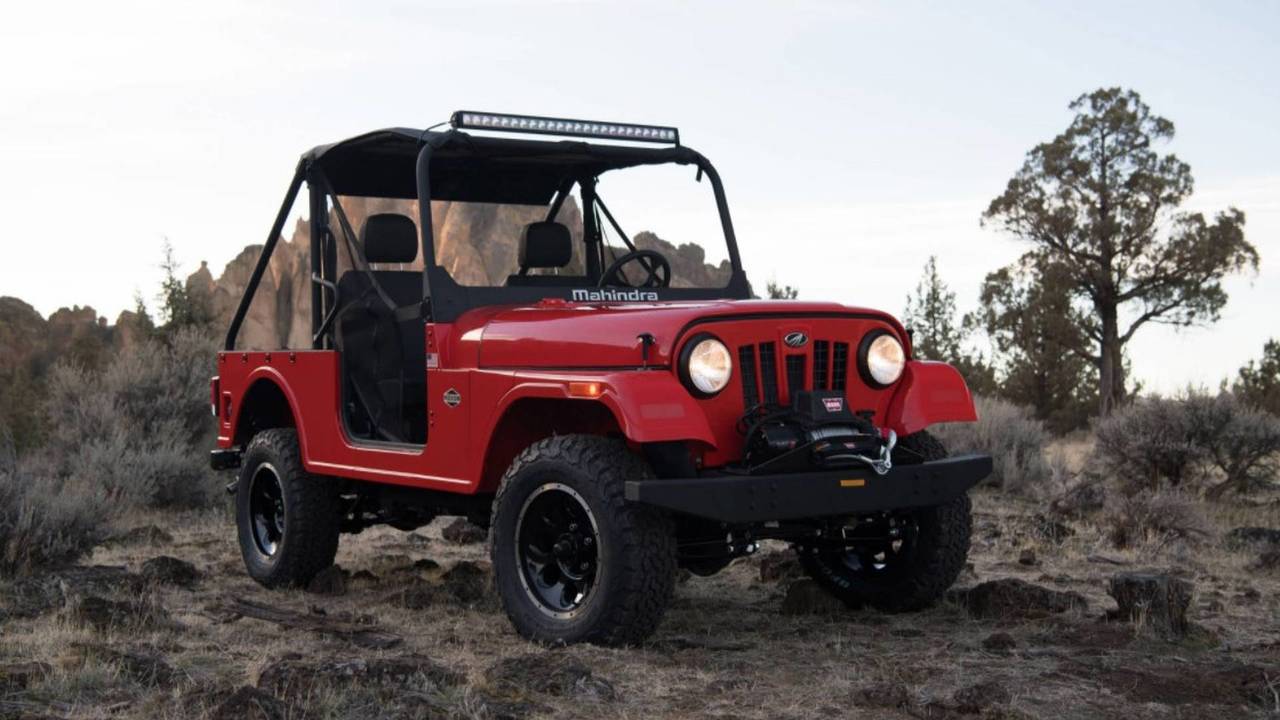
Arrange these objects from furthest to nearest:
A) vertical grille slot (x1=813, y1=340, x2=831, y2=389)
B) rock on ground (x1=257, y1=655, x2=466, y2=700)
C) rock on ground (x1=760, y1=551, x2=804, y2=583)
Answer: rock on ground (x1=760, y1=551, x2=804, y2=583), vertical grille slot (x1=813, y1=340, x2=831, y2=389), rock on ground (x1=257, y1=655, x2=466, y2=700)

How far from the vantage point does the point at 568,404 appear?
244 inches

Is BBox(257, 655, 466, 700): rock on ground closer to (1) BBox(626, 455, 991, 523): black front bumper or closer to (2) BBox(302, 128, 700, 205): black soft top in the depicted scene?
(1) BBox(626, 455, 991, 523): black front bumper

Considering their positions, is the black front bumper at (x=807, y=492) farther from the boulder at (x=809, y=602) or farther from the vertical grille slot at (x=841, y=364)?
the boulder at (x=809, y=602)

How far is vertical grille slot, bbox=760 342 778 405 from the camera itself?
5875mm

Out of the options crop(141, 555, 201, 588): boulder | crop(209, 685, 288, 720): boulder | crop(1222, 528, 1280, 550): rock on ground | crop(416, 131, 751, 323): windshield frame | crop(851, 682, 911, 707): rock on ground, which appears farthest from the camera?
crop(1222, 528, 1280, 550): rock on ground

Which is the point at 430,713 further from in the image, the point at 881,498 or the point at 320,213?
the point at 320,213

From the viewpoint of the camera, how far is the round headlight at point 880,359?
20.1ft

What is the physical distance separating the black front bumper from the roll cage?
1820mm

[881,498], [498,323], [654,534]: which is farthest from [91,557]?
[881,498]

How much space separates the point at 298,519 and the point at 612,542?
2907 millimetres

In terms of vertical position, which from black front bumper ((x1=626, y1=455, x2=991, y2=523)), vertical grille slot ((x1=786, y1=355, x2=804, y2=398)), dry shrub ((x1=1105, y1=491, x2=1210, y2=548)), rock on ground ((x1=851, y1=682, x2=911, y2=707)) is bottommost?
rock on ground ((x1=851, y1=682, x2=911, y2=707))

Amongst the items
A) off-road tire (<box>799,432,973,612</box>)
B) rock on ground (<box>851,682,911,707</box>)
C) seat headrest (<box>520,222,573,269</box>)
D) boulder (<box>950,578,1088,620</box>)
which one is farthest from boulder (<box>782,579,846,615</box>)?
seat headrest (<box>520,222,573,269</box>)

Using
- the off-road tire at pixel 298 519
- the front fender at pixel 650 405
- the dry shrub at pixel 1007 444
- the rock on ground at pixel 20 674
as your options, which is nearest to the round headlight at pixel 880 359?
the front fender at pixel 650 405

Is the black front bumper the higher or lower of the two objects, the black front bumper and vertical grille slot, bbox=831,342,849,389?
the lower
